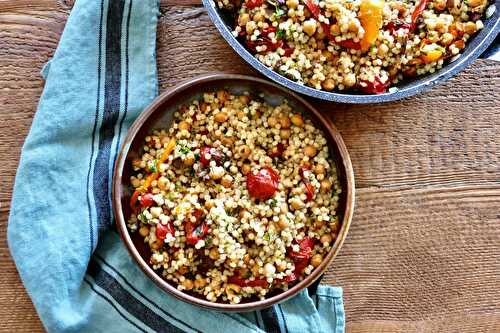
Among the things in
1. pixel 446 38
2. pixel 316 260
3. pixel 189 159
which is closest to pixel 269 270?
pixel 316 260

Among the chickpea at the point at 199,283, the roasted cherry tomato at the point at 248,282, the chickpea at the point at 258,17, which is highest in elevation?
the chickpea at the point at 258,17

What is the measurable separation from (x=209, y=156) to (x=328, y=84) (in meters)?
0.36

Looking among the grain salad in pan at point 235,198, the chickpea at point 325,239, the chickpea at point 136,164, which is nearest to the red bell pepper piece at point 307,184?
the grain salad in pan at point 235,198

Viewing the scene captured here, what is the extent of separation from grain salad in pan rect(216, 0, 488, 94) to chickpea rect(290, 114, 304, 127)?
0.40 ft

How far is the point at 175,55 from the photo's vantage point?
1.75 meters

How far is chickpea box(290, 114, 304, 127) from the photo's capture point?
1.67m

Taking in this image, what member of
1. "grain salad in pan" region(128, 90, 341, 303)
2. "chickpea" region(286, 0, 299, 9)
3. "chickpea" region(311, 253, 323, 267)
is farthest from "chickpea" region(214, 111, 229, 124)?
"chickpea" region(311, 253, 323, 267)

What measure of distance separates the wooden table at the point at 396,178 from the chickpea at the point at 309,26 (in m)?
0.26

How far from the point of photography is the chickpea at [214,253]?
5.24 feet

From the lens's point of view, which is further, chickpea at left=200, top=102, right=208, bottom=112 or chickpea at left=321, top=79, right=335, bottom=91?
chickpea at left=200, top=102, right=208, bottom=112

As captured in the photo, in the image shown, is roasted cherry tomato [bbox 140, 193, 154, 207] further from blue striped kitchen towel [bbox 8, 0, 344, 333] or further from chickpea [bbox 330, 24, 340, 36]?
chickpea [bbox 330, 24, 340, 36]

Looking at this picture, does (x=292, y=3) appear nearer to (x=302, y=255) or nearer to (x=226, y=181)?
(x=226, y=181)

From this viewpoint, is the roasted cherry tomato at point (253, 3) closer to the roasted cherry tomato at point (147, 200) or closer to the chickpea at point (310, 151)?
the chickpea at point (310, 151)

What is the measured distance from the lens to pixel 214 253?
5.25ft
